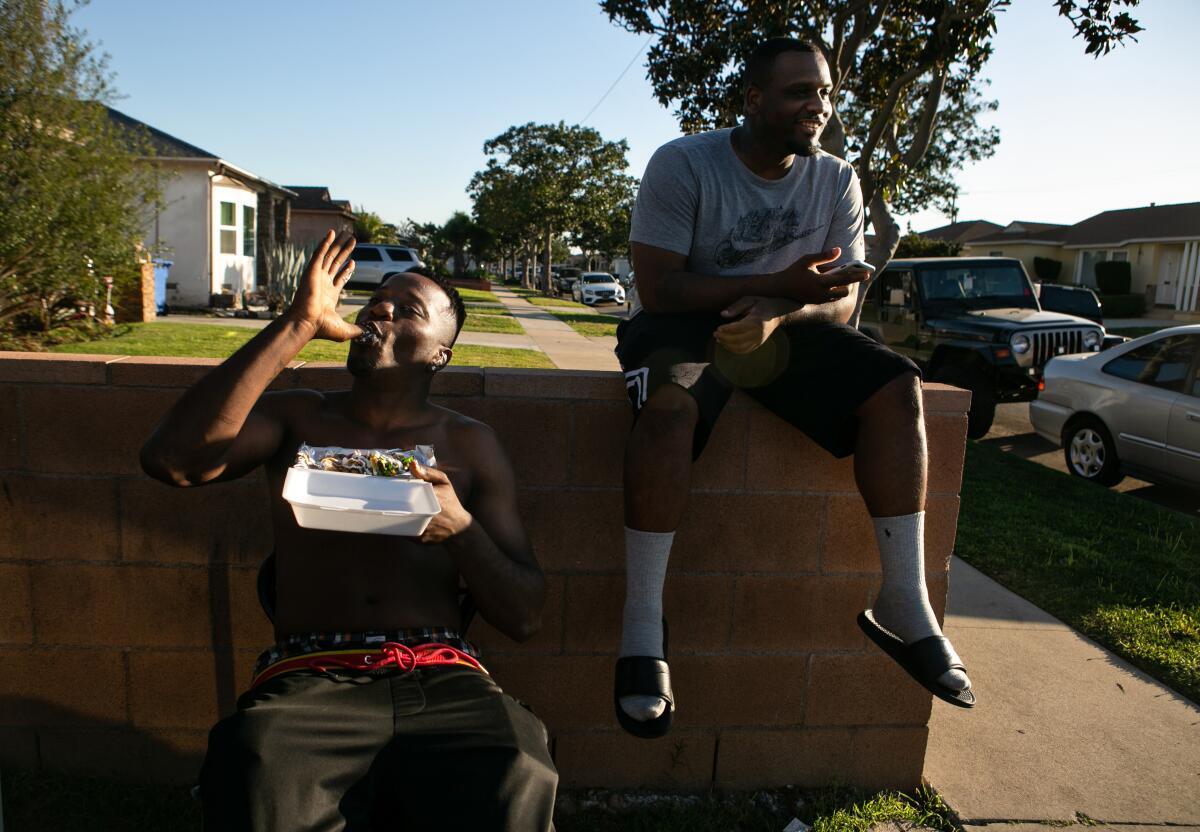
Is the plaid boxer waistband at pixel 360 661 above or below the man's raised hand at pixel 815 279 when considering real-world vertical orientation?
below

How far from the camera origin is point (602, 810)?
119 inches

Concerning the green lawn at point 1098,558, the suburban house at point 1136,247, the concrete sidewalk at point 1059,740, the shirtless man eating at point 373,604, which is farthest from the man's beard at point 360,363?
the suburban house at point 1136,247

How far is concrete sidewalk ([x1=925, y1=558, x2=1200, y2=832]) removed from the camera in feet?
9.82

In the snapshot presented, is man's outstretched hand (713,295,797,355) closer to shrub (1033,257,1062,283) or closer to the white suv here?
the white suv

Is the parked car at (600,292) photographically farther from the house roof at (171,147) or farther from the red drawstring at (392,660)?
the red drawstring at (392,660)

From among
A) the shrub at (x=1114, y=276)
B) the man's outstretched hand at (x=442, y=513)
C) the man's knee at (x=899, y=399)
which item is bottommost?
the man's outstretched hand at (x=442, y=513)

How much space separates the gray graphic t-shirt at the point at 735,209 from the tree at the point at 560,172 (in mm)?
48196

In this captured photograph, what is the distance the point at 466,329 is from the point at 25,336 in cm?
685

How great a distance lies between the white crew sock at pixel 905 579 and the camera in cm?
245

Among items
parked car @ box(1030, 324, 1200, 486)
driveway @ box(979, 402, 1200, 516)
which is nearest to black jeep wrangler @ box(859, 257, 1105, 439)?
driveway @ box(979, 402, 1200, 516)

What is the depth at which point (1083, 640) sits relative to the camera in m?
4.38

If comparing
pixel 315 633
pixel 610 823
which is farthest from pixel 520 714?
pixel 610 823

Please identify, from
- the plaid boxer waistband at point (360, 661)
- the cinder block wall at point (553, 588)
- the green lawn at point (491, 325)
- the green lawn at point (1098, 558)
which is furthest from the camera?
the green lawn at point (491, 325)

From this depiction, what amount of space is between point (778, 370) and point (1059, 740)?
1890mm
